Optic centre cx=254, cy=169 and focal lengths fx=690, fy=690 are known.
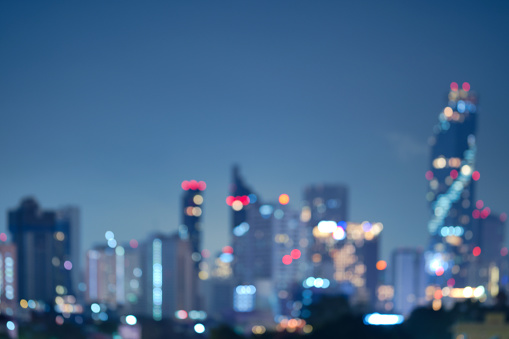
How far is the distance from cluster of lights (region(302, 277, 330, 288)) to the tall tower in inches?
461

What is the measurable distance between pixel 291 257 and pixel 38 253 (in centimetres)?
1267

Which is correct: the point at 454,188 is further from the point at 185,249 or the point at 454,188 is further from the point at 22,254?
the point at 22,254

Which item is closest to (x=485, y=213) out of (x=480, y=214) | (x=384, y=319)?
(x=480, y=214)

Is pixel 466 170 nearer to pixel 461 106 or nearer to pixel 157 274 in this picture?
pixel 461 106

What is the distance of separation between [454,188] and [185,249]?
23.4 m

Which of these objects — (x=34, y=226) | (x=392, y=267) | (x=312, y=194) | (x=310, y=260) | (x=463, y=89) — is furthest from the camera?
(x=463, y=89)

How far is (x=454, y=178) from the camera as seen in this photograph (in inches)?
1945

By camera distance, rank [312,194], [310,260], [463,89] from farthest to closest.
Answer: [463,89]
[312,194]
[310,260]

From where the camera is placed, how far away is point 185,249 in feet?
110

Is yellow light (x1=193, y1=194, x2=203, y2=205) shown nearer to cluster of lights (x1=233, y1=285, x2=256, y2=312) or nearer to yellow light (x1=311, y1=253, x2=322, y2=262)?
yellow light (x1=311, y1=253, x2=322, y2=262)

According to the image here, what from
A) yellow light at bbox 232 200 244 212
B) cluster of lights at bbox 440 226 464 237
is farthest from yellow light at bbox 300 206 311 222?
cluster of lights at bbox 440 226 464 237

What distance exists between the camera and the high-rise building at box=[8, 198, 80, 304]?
30.1m

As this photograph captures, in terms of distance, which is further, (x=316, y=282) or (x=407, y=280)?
(x=407, y=280)

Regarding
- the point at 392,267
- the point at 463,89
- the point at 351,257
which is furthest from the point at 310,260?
the point at 463,89
